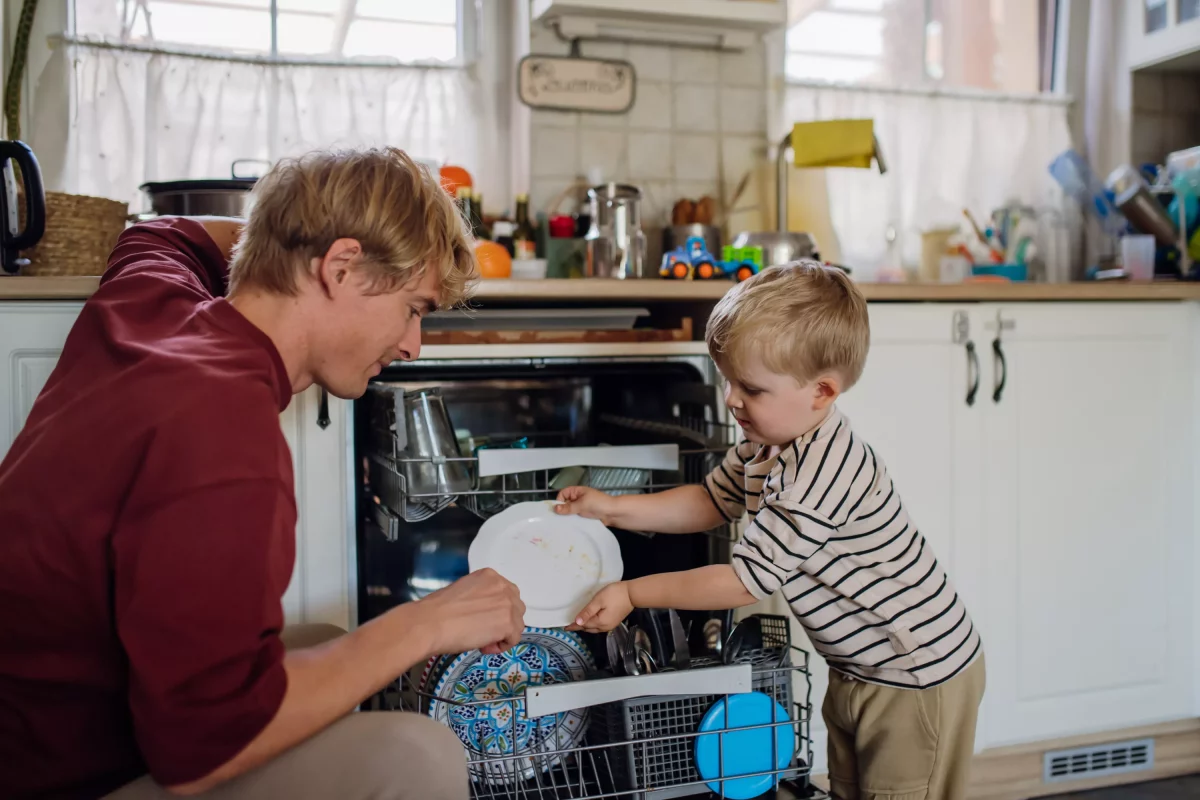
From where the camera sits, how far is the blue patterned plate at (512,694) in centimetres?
142

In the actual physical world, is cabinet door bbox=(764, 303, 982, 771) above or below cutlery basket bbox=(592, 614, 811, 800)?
above

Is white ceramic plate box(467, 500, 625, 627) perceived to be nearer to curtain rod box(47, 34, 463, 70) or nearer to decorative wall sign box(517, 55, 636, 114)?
decorative wall sign box(517, 55, 636, 114)

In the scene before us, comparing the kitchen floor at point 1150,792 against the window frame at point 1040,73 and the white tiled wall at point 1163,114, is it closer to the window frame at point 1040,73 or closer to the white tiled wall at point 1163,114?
the white tiled wall at point 1163,114

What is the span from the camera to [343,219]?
0.98 m

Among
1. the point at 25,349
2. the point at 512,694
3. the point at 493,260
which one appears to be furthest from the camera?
the point at 493,260

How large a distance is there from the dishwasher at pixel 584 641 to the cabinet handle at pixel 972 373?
1.74 feet

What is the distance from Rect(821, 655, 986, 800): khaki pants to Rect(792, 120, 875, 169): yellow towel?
4.14ft

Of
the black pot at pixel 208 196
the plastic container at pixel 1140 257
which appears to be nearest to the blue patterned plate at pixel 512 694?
the black pot at pixel 208 196

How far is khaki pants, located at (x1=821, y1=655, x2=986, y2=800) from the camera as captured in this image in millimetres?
1338

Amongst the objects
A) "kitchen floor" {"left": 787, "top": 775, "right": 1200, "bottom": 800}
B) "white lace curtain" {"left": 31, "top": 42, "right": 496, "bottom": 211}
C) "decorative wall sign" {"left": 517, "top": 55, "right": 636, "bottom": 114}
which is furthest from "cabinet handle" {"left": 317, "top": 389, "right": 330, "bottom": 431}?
"kitchen floor" {"left": 787, "top": 775, "right": 1200, "bottom": 800}

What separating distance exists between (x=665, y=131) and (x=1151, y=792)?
1751 millimetres

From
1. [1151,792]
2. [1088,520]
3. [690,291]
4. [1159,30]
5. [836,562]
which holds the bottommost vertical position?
[1151,792]

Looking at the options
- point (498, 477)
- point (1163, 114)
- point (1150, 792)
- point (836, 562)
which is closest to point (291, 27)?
point (498, 477)

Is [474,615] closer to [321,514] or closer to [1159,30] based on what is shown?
[321,514]
